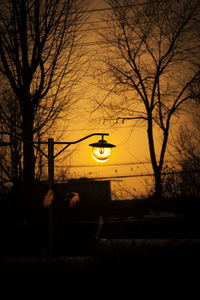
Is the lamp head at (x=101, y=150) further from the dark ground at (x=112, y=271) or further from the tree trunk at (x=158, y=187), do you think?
the tree trunk at (x=158, y=187)

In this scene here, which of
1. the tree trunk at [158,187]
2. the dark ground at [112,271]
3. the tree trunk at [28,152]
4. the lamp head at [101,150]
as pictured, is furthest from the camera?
the tree trunk at [158,187]

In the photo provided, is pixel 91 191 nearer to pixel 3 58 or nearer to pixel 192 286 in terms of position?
pixel 3 58

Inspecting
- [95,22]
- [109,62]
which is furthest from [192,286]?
[109,62]

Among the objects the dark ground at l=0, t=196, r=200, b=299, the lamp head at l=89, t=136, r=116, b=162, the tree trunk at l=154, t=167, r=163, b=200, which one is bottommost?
the dark ground at l=0, t=196, r=200, b=299

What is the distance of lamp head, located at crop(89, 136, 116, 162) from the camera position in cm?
728

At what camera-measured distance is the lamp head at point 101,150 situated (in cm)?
728

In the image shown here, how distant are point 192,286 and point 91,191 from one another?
37101 millimetres

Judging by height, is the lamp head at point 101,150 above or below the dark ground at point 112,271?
above

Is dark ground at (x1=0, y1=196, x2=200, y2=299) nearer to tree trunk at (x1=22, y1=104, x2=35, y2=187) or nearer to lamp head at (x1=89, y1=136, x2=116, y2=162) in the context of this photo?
Answer: lamp head at (x1=89, y1=136, x2=116, y2=162)

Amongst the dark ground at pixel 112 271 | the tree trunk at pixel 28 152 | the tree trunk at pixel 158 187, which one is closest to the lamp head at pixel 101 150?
the dark ground at pixel 112 271

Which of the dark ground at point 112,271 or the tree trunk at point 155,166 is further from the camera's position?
the tree trunk at point 155,166

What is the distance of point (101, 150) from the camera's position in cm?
730

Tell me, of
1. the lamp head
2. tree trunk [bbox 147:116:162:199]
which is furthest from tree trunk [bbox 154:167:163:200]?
the lamp head

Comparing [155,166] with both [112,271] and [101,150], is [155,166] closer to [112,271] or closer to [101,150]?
[101,150]
